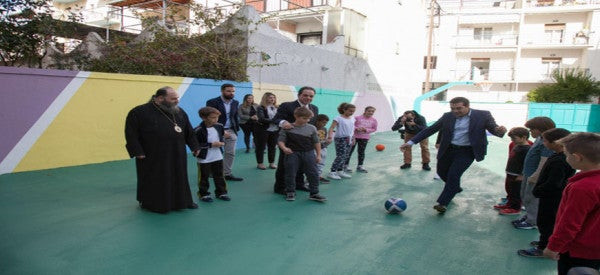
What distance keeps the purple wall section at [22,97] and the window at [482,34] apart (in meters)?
35.2

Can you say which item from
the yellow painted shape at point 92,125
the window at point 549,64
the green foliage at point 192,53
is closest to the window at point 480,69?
the window at point 549,64

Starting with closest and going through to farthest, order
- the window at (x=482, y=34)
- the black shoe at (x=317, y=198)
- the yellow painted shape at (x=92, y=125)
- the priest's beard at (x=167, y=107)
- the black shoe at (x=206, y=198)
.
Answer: the priest's beard at (x=167, y=107) → the black shoe at (x=206, y=198) → the black shoe at (x=317, y=198) → the yellow painted shape at (x=92, y=125) → the window at (x=482, y=34)

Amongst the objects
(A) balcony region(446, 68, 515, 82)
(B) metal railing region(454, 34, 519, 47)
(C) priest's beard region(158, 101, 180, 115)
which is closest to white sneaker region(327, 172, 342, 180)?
(C) priest's beard region(158, 101, 180, 115)

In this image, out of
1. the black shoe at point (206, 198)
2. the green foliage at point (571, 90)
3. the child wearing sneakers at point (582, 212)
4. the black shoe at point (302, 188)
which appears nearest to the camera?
the child wearing sneakers at point (582, 212)

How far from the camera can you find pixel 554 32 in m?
33.1

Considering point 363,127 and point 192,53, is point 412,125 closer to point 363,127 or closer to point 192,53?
point 363,127

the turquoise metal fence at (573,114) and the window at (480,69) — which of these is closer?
the turquoise metal fence at (573,114)

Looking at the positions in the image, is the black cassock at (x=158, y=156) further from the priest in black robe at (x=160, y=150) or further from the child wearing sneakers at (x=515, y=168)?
the child wearing sneakers at (x=515, y=168)

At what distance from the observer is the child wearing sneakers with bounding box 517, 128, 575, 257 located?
3523 millimetres

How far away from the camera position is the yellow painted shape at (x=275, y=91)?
37.3ft

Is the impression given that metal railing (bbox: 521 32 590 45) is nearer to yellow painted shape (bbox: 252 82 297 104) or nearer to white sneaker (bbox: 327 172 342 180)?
yellow painted shape (bbox: 252 82 297 104)

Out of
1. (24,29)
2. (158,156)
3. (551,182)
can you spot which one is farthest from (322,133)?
(24,29)

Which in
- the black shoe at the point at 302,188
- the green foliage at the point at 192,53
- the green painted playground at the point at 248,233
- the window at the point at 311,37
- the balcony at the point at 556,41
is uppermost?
the balcony at the point at 556,41

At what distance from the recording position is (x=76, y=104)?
7.32 m
